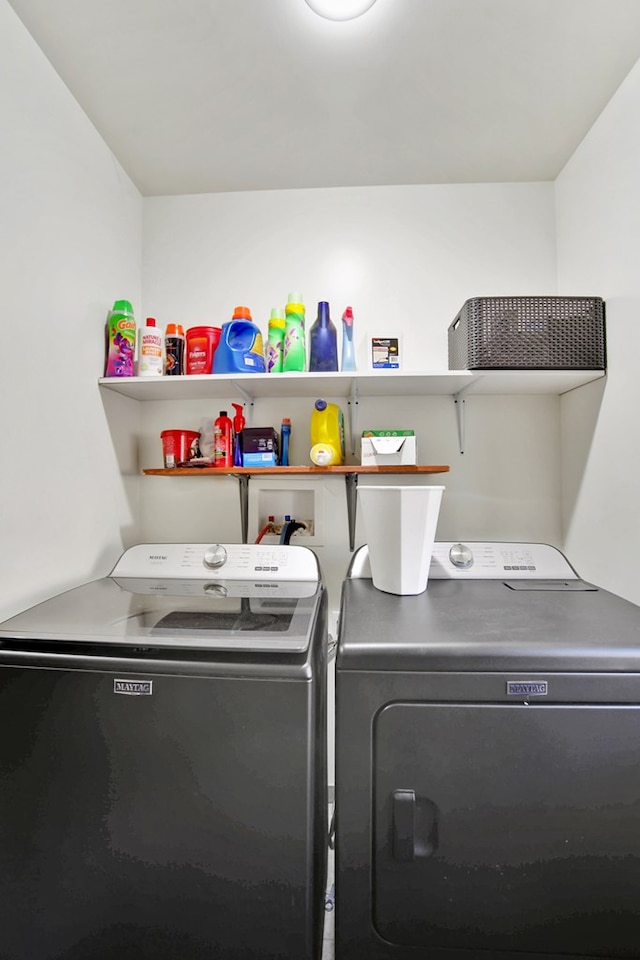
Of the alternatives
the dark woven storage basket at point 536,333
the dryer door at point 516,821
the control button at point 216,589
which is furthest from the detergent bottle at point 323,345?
the dryer door at point 516,821

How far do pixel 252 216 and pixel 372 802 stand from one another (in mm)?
2206

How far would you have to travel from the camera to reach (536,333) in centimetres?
166

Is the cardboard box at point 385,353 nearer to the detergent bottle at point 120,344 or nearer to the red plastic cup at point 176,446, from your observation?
the red plastic cup at point 176,446

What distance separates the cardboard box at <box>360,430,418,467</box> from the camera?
71.0 inches

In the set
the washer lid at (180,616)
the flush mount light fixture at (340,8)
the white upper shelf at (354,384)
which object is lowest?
the washer lid at (180,616)

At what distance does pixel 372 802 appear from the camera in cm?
99

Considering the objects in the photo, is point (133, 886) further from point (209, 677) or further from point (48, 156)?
point (48, 156)

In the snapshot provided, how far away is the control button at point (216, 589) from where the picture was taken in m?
1.44

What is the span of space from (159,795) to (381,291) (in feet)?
6.34

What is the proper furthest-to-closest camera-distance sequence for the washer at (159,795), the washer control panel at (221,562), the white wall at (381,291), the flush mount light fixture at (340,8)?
the white wall at (381,291), the washer control panel at (221,562), the flush mount light fixture at (340,8), the washer at (159,795)

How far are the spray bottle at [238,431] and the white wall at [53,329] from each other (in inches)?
18.6

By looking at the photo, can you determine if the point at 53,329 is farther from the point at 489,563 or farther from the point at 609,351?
the point at 609,351

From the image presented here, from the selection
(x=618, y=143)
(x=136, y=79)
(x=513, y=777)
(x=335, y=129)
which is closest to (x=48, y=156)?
(x=136, y=79)

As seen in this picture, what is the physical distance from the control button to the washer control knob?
31.1 inches
